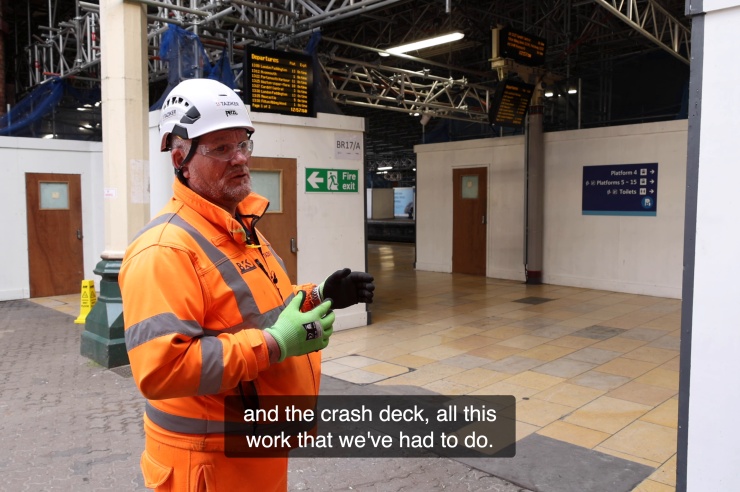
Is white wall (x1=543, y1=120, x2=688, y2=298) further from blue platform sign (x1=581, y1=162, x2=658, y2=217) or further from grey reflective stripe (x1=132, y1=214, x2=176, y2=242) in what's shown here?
grey reflective stripe (x1=132, y1=214, x2=176, y2=242)

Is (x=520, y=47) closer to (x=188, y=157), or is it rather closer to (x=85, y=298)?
(x=85, y=298)

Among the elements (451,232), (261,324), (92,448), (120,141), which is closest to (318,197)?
(120,141)

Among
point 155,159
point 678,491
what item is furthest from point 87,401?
point 678,491

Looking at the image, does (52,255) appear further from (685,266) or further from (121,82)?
(685,266)

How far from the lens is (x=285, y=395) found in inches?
74.0

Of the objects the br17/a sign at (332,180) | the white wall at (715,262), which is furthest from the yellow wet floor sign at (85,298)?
the white wall at (715,262)

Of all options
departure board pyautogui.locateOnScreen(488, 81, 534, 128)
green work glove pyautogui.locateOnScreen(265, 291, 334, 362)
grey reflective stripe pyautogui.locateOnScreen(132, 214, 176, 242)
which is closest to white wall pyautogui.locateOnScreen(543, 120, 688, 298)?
departure board pyautogui.locateOnScreen(488, 81, 534, 128)

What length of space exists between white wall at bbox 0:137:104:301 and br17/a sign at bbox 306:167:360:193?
508cm

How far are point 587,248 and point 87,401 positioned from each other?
887 centimetres

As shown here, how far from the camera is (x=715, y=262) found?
1894mm

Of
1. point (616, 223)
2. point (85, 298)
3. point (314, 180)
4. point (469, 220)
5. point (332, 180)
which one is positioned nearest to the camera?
point (314, 180)

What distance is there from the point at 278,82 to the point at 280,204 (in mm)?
1502

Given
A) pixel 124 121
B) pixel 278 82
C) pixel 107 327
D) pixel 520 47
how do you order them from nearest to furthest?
pixel 107 327
pixel 124 121
pixel 278 82
pixel 520 47

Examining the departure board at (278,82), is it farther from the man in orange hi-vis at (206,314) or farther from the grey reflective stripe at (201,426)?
the grey reflective stripe at (201,426)
